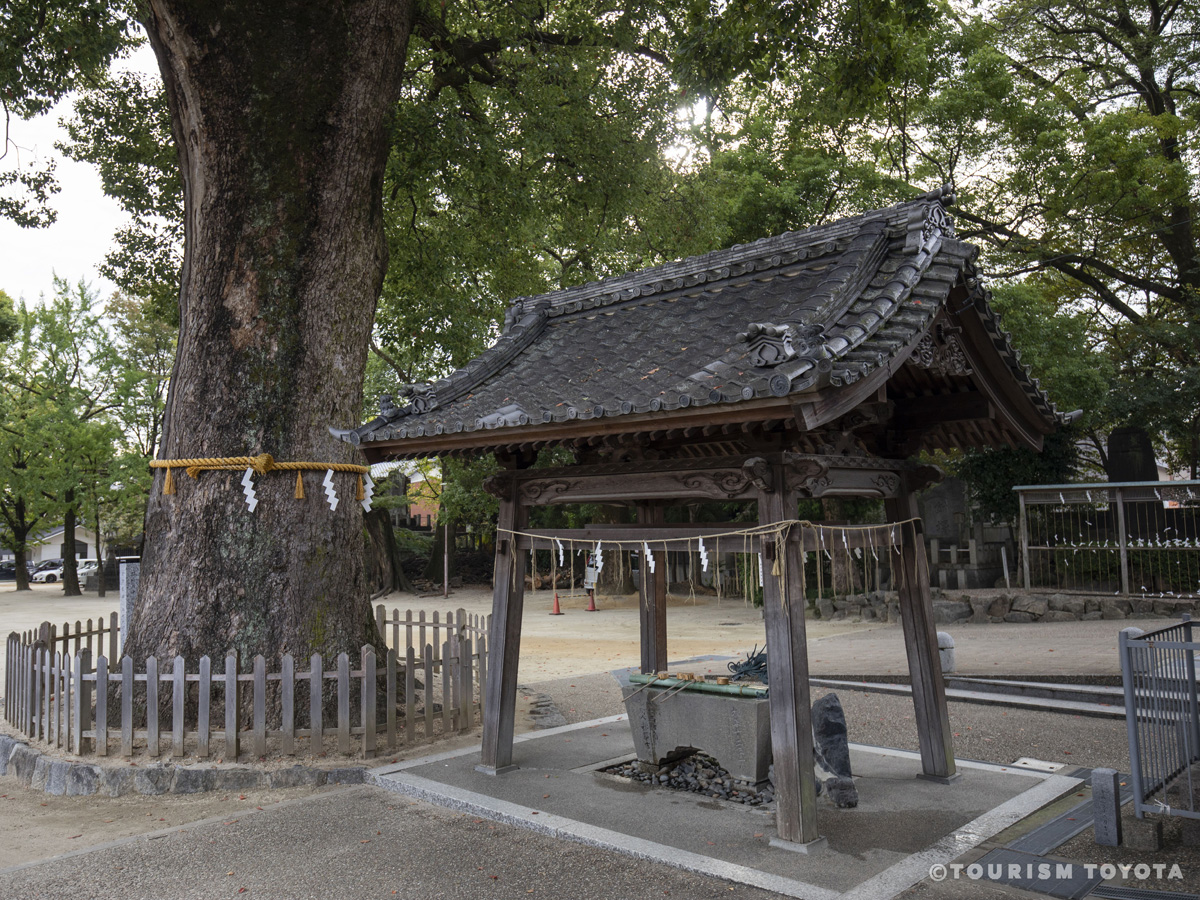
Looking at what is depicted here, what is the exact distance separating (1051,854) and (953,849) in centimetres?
57

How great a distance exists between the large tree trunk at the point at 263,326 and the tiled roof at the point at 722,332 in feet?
6.61

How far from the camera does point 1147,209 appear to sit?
20469mm

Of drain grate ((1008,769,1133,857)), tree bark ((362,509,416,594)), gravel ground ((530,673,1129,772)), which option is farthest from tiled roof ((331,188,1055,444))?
tree bark ((362,509,416,594))

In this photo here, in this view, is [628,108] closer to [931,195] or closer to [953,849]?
[931,195]

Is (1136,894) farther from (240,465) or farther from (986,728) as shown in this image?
(240,465)

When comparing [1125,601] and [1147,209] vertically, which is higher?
[1147,209]

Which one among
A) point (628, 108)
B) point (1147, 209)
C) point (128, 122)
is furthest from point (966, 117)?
point (128, 122)

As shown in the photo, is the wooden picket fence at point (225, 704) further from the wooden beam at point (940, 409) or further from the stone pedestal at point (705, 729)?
the wooden beam at point (940, 409)

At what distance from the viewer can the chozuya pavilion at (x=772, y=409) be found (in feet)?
17.4

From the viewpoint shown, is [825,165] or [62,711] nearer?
[62,711]

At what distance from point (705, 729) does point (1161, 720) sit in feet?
10.2

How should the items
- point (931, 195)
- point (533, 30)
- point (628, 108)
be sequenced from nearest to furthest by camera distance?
point (931, 195), point (533, 30), point (628, 108)

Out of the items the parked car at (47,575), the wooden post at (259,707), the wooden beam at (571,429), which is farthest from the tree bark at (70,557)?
the wooden beam at (571,429)

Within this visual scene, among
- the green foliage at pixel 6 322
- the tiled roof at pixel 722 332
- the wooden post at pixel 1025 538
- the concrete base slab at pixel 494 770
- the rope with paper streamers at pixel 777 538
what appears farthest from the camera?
the green foliage at pixel 6 322
